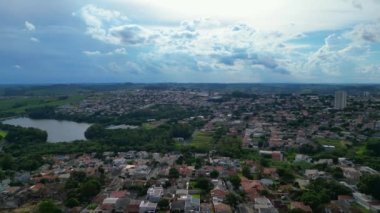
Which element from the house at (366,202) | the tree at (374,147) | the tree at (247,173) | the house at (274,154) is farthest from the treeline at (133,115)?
the house at (366,202)

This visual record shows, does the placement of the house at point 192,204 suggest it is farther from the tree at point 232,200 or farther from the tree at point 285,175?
the tree at point 285,175

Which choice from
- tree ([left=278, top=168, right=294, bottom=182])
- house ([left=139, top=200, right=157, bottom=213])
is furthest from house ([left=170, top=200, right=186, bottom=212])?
tree ([left=278, top=168, right=294, bottom=182])

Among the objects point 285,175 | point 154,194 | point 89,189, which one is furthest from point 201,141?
point 89,189

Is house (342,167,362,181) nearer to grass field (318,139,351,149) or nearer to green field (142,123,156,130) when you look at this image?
grass field (318,139,351,149)

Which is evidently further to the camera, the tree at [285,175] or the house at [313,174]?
the house at [313,174]

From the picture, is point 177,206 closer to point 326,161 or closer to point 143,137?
point 326,161

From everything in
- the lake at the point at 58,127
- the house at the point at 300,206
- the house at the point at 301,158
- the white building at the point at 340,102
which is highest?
the white building at the point at 340,102
